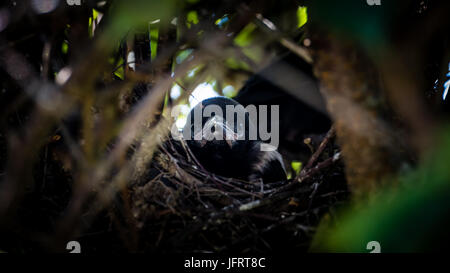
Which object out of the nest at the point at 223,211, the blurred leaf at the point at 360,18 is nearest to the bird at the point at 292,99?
the nest at the point at 223,211

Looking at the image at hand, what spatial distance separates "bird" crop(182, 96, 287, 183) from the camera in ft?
8.43

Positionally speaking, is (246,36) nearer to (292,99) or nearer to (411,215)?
(292,99)

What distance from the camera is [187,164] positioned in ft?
6.12

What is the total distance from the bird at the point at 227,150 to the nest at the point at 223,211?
71cm

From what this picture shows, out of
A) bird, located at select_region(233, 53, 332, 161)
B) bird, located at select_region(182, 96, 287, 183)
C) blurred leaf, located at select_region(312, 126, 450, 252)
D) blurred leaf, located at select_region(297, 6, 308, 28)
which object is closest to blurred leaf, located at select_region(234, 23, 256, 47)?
blurred leaf, located at select_region(297, 6, 308, 28)

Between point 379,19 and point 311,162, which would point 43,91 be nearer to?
point 379,19

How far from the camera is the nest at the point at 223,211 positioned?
1.35m

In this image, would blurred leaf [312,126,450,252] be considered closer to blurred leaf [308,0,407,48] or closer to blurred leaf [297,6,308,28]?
blurred leaf [308,0,407,48]

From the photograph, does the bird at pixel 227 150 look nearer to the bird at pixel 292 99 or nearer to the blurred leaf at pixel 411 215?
the bird at pixel 292 99

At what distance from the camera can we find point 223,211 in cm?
138

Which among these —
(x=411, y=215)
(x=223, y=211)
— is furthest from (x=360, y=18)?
(x=223, y=211)

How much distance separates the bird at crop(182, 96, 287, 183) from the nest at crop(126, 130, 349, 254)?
71 centimetres

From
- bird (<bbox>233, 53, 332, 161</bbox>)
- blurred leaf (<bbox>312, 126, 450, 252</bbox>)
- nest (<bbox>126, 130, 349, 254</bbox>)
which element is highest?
bird (<bbox>233, 53, 332, 161</bbox>)

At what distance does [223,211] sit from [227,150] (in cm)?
130
